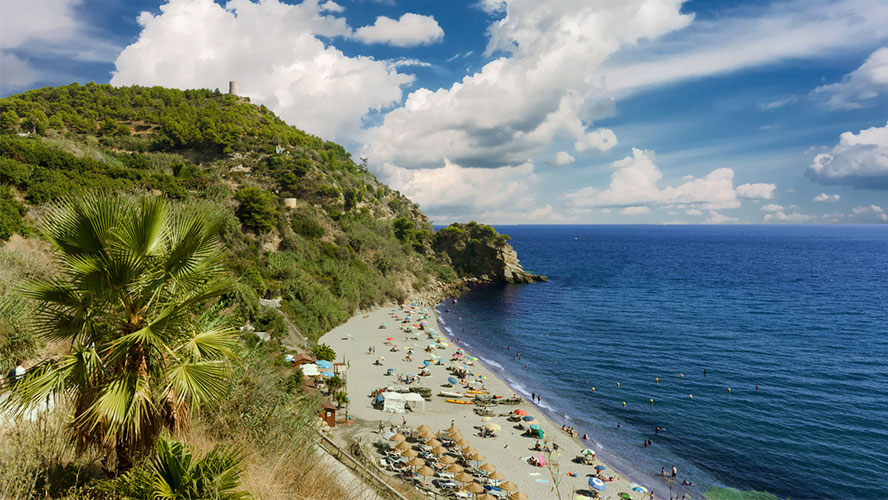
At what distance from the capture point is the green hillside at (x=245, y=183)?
3234 cm

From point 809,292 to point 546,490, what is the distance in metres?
75.2

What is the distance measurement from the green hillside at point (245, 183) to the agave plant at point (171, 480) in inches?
980

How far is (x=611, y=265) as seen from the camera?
107 m

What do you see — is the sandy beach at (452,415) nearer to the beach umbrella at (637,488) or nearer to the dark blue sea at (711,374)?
the beach umbrella at (637,488)

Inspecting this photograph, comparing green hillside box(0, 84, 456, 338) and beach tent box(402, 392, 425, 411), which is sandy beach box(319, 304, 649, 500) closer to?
beach tent box(402, 392, 425, 411)

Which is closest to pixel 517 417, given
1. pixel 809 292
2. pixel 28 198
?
pixel 28 198

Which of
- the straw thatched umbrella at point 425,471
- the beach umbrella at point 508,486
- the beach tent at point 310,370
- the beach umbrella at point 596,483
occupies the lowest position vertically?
the beach umbrella at point 596,483

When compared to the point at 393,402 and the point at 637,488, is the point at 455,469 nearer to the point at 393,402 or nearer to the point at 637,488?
the point at 393,402

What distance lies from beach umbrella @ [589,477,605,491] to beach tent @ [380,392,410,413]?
11.1 metres

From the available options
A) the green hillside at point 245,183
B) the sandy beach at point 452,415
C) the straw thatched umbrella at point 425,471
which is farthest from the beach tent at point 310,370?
the straw thatched umbrella at point 425,471

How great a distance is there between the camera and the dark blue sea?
73.0 feet

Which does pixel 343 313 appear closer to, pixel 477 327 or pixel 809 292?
pixel 477 327

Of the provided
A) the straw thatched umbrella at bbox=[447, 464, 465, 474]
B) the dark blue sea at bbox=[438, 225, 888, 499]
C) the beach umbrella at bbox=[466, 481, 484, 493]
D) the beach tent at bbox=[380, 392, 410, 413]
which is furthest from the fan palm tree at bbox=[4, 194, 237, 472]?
the dark blue sea at bbox=[438, 225, 888, 499]

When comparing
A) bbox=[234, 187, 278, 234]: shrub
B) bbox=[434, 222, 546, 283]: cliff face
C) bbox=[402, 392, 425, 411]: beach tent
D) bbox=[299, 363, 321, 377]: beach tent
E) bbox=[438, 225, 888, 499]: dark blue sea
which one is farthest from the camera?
bbox=[434, 222, 546, 283]: cliff face
